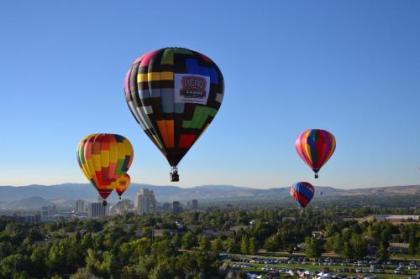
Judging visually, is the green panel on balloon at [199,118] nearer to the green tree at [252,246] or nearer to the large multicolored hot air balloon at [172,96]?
the large multicolored hot air balloon at [172,96]

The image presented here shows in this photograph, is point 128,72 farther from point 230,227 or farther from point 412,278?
point 230,227

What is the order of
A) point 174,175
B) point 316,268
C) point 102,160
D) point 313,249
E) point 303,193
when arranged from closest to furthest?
point 174,175 < point 102,160 < point 316,268 < point 313,249 < point 303,193

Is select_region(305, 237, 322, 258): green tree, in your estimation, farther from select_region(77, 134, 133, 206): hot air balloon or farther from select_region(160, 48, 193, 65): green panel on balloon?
select_region(160, 48, 193, 65): green panel on balloon

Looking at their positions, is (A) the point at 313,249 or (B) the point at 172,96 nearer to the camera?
(B) the point at 172,96

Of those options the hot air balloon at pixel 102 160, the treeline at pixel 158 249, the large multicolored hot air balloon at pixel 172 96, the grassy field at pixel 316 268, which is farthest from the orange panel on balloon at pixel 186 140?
the grassy field at pixel 316 268

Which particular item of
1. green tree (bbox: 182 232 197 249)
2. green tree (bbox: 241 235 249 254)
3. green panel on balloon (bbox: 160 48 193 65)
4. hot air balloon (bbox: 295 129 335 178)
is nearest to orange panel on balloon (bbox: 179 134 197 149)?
green panel on balloon (bbox: 160 48 193 65)

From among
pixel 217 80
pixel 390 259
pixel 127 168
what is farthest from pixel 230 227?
pixel 217 80

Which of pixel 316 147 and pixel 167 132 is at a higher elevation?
pixel 316 147

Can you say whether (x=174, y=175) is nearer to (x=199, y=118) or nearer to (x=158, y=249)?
(x=199, y=118)

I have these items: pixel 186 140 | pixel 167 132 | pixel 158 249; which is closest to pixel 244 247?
pixel 158 249
